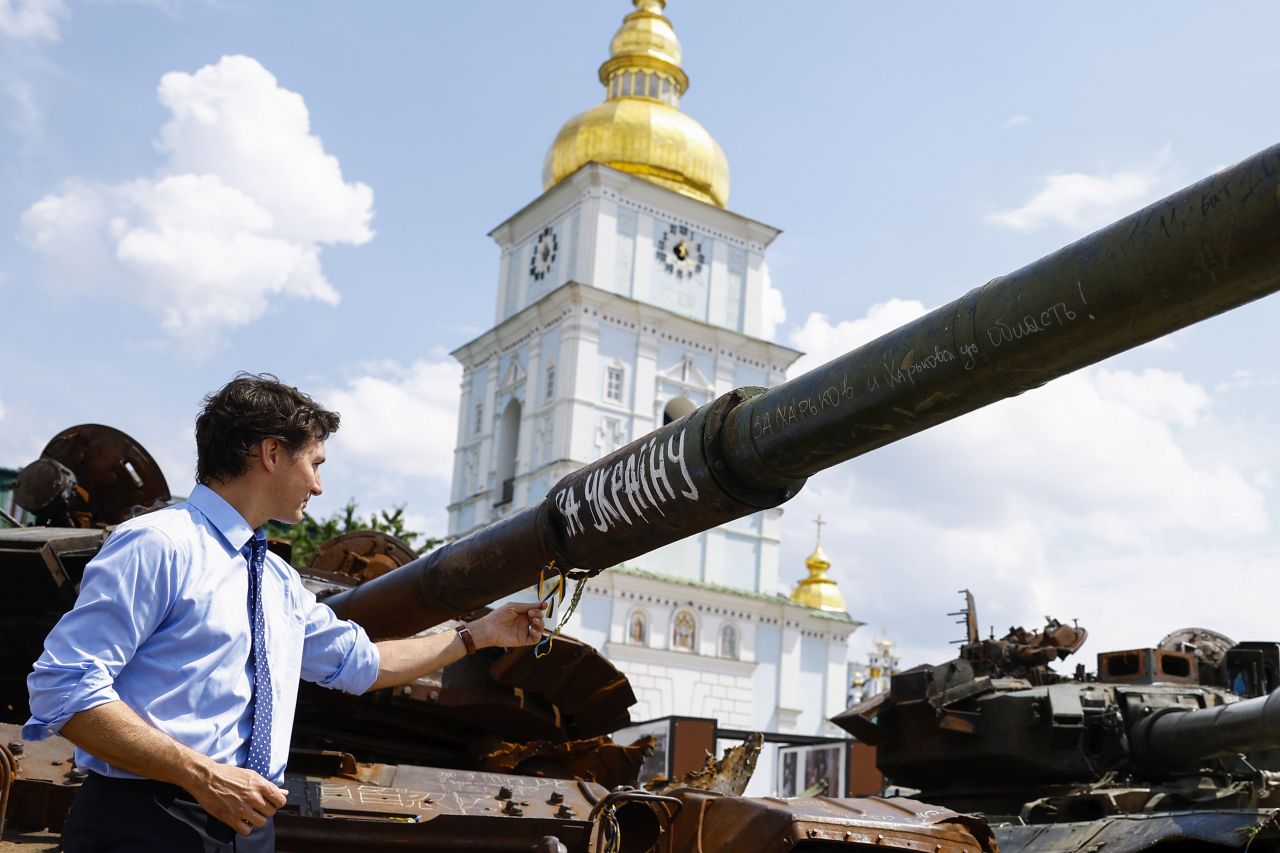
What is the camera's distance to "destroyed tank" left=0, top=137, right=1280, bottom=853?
3162 mm

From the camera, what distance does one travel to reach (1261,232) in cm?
296

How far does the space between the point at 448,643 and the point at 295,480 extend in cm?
94

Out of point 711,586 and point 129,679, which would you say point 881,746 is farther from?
point 711,586

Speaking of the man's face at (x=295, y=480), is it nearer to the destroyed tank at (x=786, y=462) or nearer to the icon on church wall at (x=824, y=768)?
the destroyed tank at (x=786, y=462)

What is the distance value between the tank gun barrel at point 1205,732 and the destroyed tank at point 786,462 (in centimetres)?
400

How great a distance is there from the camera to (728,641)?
142 feet

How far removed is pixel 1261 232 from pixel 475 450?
4460 centimetres

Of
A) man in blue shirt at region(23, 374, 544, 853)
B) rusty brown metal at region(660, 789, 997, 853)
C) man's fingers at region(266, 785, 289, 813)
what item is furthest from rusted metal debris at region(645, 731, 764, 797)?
man's fingers at region(266, 785, 289, 813)

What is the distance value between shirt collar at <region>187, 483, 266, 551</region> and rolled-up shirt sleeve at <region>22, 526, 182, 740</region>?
0.19 metres

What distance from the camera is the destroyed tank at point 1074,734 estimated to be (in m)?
9.14

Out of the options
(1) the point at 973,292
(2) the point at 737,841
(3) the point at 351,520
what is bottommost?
(2) the point at 737,841

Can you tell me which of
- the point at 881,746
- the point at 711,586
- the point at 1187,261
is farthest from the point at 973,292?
the point at 711,586

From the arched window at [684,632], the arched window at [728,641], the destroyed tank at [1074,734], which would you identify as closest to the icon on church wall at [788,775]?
the destroyed tank at [1074,734]

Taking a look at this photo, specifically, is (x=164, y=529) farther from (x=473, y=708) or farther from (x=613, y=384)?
(x=613, y=384)
